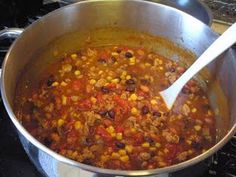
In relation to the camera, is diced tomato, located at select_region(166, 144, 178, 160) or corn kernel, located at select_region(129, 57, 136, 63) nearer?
diced tomato, located at select_region(166, 144, 178, 160)

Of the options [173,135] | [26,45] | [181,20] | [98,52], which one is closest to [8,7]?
[26,45]

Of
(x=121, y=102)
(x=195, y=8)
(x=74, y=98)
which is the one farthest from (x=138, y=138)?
(x=195, y=8)

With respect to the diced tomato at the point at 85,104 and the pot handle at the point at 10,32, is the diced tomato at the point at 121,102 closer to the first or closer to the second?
the diced tomato at the point at 85,104

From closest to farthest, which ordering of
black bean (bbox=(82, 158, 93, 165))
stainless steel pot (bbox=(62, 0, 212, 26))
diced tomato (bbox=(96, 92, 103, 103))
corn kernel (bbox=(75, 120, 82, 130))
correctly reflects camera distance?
black bean (bbox=(82, 158, 93, 165)) < corn kernel (bbox=(75, 120, 82, 130)) < diced tomato (bbox=(96, 92, 103, 103)) < stainless steel pot (bbox=(62, 0, 212, 26))

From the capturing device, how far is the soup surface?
108cm

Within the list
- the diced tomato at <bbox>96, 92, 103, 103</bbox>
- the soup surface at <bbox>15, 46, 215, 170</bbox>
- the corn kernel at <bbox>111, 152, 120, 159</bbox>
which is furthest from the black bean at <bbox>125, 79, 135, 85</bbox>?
the corn kernel at <bbox>111, 152, 120, 159</bbox>

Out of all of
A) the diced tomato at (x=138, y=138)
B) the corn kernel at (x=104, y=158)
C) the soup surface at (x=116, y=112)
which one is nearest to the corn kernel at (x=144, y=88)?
the soup surface at (x=116, y=112)

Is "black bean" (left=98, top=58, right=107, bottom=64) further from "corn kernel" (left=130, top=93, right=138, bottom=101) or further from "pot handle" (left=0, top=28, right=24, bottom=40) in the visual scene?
"pot handle" (left=0, top=28, right=24, bottom=40)

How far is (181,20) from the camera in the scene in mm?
1278

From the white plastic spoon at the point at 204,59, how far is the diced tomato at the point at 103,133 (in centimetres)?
24

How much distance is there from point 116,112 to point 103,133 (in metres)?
0.10

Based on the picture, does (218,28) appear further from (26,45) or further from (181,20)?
(26,45)

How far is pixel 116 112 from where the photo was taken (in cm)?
120

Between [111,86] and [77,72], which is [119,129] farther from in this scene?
[77,72]
